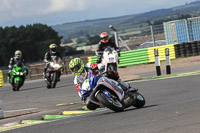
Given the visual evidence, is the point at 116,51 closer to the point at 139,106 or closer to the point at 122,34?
the point at 139,106

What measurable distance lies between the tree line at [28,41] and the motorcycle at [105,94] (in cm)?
10667

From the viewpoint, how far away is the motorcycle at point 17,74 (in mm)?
20547

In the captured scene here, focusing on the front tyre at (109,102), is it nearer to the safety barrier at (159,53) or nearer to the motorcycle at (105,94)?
the motorcycle at (105,94)

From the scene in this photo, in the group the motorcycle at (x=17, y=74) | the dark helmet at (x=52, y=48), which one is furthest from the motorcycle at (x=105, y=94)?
the motorcycle at (x=17, y=74)

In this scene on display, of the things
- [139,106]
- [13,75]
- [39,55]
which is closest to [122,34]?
[13,75]

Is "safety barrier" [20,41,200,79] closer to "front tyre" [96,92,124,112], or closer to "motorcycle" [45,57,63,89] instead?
"motorcycle" [45,57,63,89]

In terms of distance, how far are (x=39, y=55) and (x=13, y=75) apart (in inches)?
4375

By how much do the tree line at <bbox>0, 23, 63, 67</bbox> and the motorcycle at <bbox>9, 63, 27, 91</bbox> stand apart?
94097 mm

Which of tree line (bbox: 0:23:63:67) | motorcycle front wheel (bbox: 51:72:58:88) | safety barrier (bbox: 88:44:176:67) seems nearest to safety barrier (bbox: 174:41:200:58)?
safety barrier (bbox: 88:44:176:67)

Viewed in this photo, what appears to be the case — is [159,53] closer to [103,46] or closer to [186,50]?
[186,50]

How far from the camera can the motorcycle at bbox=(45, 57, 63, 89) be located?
1878 cm

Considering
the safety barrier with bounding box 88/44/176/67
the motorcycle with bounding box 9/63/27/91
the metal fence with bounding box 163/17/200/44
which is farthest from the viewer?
the metal fence with bounding box 163/17/200/44

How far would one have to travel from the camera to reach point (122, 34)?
28.8m

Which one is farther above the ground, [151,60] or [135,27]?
[135,27]
